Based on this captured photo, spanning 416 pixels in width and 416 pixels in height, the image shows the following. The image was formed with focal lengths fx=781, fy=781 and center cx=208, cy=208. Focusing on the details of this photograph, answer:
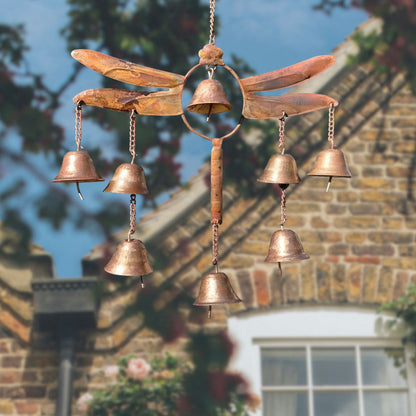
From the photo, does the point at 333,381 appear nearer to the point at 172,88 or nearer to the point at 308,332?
the point at 308,332

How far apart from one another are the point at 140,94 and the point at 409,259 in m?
3.19

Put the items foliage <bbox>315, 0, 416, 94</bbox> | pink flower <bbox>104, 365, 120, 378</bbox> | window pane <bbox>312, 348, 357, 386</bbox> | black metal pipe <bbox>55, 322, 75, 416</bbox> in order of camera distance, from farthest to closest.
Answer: foliage <bbox>315, 0, 416, 94</bbox>, window pane <bbox>312, 348, 357, 386</bbox>, pink flower <bbox>104, 365, 120, 378</bbox>, black metal pipe <bbox>55, 322, 75, 416</bbox>

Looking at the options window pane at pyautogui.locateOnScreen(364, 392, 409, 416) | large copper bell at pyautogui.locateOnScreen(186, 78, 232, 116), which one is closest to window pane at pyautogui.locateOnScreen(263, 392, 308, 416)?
window pane at pyautogui.locateOnScreen(364, 392, 409, 416)

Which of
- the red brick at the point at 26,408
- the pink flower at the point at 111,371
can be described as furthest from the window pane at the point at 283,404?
the red brick at the point at 26,408

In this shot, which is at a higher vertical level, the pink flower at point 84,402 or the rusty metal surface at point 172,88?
the rusty metal surface at point 172,88

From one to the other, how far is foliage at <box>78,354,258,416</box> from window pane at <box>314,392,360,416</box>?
0.52 meters

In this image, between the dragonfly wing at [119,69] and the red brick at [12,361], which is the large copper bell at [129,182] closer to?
the dragonfly wing at [119,69]

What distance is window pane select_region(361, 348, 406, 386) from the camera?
18.1 ft

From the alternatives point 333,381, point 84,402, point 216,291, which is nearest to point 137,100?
point 216,291

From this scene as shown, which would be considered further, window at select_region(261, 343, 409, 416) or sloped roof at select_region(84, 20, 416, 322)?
sloped roof at select_region(84, 20, 416, 322)

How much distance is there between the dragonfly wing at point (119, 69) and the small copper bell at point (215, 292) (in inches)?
33.8

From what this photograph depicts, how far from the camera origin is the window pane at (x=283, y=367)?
5445mm

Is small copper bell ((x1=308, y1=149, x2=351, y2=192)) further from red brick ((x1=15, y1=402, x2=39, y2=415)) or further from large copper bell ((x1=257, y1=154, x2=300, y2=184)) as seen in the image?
red brick ((x1=15, y1=402, x2=39, y2=415))

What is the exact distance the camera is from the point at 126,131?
5.75 m
